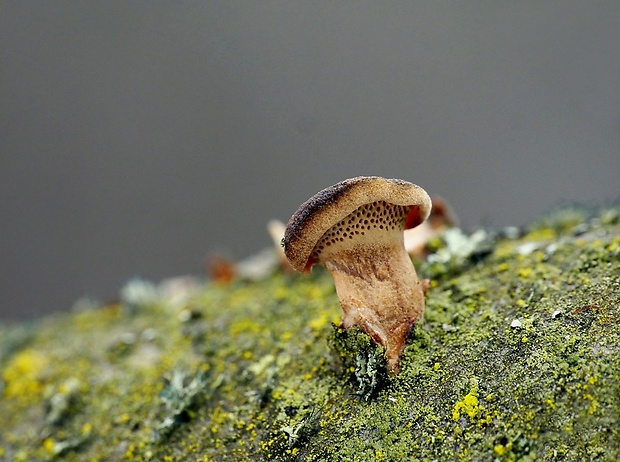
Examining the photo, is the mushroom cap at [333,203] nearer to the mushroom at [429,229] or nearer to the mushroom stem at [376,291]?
the mushroom stem at [376,291]

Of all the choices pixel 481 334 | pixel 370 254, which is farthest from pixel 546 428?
pixel 370 254

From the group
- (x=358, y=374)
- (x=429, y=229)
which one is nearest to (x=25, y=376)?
(x=358, y=374)

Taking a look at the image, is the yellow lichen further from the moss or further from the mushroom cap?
the mushroom cap

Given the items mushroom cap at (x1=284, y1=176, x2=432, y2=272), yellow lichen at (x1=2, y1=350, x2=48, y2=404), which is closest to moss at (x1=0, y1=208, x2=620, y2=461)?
yellow lichen at (x1=2, y1=350, x2=48, y2=404)

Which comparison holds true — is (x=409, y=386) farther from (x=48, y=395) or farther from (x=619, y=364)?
(x=48, y=395)

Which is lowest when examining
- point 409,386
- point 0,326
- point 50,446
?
point 409,386

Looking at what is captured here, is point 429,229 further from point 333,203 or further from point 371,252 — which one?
point 333,203
